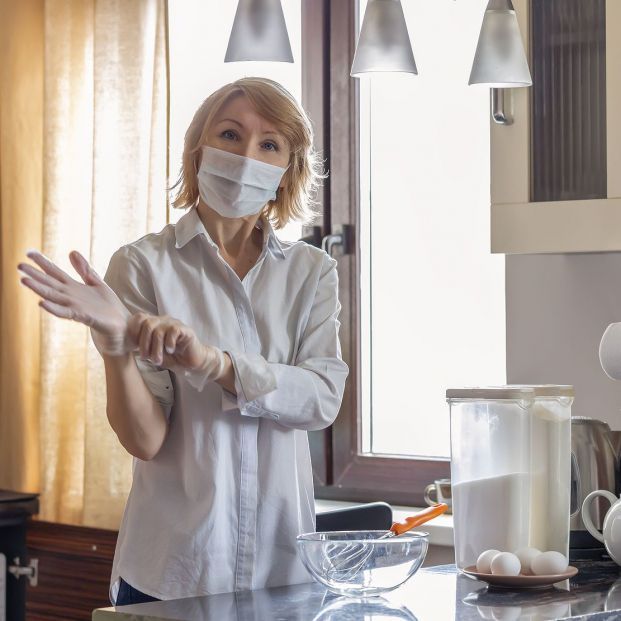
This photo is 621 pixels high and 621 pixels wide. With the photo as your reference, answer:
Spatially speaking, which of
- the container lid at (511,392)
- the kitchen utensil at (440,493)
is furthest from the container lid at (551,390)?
the kitchen utensil at (440,493)

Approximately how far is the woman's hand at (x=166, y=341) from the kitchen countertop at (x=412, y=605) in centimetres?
32

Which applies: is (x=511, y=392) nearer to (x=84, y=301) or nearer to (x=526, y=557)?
(x=526, y=557)

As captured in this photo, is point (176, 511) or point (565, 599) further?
point (176, 511)

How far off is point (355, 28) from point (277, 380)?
156cm

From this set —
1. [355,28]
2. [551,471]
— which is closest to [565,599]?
[551,471]

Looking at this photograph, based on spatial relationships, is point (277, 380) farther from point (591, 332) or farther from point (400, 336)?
point (400, 336)

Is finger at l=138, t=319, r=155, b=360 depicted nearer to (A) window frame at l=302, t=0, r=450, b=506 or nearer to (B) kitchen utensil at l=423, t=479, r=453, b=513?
(B) kitchen utensil at l=423, t=479, r=453, b=513

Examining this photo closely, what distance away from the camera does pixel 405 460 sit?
2.83 meters

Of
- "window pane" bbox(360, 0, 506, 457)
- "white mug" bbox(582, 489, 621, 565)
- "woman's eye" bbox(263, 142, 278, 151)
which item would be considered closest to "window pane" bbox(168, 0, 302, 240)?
"window pane" bbox(360, 0, 506, 457)

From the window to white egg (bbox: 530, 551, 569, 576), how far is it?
1.17 m

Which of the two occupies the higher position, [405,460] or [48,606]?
[405,460]

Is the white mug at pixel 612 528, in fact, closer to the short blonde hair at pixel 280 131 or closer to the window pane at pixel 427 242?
→ the short blonde hair at pixel 280 131

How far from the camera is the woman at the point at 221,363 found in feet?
5.26

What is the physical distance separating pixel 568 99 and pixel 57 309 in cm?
104
